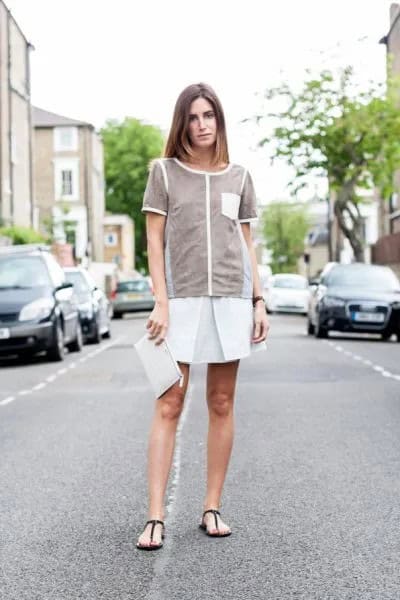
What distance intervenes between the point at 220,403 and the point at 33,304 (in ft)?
45.9

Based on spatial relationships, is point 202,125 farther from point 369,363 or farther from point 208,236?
point 369,363

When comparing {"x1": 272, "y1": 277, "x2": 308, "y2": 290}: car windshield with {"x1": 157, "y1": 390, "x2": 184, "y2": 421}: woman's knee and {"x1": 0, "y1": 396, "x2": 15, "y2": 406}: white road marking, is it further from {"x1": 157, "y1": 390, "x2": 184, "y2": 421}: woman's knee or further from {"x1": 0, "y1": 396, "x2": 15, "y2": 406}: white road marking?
{"x1": 157, "y1": 390, "x2": 184, "y2": 421}: woman's knee

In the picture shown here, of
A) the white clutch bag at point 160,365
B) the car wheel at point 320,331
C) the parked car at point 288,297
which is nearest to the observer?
the white clutch bag at point 160,365

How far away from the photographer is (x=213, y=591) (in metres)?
4.64

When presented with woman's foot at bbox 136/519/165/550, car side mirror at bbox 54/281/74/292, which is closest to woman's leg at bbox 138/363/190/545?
woman's foot at bbox 136/519/165/550

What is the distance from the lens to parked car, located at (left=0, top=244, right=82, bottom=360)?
758 inches

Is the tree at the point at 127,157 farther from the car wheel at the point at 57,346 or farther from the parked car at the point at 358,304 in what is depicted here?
the car wheel at the point at 57,346

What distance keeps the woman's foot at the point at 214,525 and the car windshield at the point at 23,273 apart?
14.6 metres

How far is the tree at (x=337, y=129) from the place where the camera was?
44.9 meters

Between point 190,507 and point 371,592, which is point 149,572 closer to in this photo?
point 371,592

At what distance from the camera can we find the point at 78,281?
26.7 meters

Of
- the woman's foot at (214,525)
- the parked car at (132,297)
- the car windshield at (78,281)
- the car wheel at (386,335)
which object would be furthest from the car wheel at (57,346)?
the parked car at (132,297)

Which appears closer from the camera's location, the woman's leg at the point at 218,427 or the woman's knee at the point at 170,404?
the woman's knee at the point at 170,404

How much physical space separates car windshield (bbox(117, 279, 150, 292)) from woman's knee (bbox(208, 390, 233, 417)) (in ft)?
139
